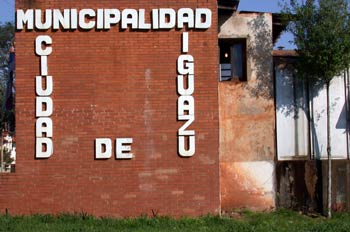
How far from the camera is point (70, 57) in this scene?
11.9 meters

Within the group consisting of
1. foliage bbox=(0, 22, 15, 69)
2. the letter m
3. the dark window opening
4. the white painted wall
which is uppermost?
foliage bbox=(0, 22, 15, 69)

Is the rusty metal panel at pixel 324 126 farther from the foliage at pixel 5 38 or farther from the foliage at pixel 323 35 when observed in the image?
the foliage at pixel 5 38

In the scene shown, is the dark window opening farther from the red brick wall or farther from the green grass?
the green grass

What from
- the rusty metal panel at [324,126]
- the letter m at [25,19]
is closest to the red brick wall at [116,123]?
the letter m at [25,19]

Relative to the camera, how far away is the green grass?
10.5 metres

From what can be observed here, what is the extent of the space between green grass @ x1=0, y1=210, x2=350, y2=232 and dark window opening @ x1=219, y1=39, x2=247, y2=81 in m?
3.84

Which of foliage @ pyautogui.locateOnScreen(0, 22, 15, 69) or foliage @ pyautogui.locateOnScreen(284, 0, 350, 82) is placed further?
foliage @ pyautogui.locateOnScreen(0, 22, 15, 69)

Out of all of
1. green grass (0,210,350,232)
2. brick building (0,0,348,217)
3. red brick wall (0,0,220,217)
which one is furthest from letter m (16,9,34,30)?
green grass (0,210,350,232)

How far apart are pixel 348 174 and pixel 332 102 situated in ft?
6.21

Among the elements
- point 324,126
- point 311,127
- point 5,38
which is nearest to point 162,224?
point 311,127

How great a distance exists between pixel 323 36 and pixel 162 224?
5674 mm

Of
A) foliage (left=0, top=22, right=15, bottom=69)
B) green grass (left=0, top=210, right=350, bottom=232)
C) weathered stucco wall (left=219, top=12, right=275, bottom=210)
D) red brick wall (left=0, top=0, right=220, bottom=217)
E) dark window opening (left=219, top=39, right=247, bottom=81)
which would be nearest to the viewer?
green grass (left=0, top=210, right=350, bottom=232)

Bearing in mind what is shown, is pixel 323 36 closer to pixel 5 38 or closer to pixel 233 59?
pixel 233 59

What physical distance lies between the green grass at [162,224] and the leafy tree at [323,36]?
64.3 inches
